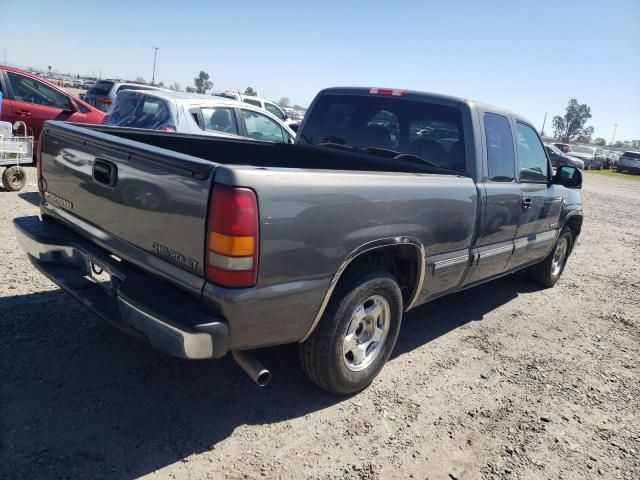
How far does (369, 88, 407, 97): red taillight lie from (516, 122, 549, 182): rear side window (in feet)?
3.98

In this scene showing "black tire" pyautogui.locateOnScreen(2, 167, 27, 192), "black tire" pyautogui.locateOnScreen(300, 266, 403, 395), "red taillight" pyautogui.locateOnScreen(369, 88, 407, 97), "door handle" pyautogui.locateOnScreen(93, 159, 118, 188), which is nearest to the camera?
"door handle" pyautogui.locateOnScreen(93, 159, 118, 188)

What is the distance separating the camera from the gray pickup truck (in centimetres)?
230

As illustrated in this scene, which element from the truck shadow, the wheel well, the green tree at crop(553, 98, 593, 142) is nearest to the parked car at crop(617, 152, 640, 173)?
the truck shadow

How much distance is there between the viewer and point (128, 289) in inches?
96.7

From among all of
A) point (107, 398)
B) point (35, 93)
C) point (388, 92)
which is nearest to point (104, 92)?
point (35, 93)

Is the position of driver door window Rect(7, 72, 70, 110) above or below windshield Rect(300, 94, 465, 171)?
below

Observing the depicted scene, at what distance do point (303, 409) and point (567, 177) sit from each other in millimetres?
3799

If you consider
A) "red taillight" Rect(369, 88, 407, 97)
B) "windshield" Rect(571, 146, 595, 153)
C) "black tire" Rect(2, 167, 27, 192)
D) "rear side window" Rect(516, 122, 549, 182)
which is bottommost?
"black tire" Rect(2, 167, 27, 192)

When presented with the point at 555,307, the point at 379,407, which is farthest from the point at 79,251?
the point at 555,307

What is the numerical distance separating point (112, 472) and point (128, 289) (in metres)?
0.86

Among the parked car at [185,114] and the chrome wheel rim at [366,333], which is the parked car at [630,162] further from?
the chrome wheel rim at [366,333]

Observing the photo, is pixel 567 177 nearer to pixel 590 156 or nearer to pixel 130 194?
pixel 130 194

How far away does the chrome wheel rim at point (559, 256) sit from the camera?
606cm

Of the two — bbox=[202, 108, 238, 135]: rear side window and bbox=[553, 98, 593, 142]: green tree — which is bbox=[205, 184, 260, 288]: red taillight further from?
bbox=[553, 98, 593, 142]: green tree
